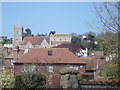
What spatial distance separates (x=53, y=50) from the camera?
32.3 meters

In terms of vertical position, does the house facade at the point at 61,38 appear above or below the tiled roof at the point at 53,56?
above

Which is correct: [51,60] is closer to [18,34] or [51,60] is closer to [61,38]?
[18,34]

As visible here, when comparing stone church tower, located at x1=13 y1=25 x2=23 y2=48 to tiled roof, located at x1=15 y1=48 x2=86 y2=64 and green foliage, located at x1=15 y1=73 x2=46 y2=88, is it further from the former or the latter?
green foliage, located at x1=15 y1=73 x2=46 y2=88

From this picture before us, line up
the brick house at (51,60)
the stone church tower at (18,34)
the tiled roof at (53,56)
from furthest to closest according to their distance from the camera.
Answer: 1. the stone church tower at (18,34)
2. the tiled roof at (53,56)
3. the brick house at (51,60)

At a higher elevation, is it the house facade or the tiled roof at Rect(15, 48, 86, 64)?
the house facade

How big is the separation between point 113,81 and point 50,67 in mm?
17055

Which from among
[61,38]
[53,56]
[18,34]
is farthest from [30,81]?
[61,38]

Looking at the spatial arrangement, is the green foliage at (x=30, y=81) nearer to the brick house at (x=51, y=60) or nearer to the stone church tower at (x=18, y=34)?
the brick house at (x=51, y=60)

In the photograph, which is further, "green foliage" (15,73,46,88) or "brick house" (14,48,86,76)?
"brick house" (14,48,86,76)

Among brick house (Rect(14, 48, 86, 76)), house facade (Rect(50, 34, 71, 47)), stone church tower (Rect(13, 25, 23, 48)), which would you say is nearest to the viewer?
brick house (Rect(14, 48, 86, 76))

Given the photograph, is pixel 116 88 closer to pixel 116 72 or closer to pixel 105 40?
pixel 116 72

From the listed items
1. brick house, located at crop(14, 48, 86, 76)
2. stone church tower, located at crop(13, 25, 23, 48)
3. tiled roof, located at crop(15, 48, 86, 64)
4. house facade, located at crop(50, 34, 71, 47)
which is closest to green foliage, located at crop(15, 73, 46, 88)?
brick house, located at crop(14, 48, 86, 76)

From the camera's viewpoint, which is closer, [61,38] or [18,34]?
[18,34]

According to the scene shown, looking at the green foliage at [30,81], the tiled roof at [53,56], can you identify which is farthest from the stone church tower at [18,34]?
the green foliage at [30,81]
